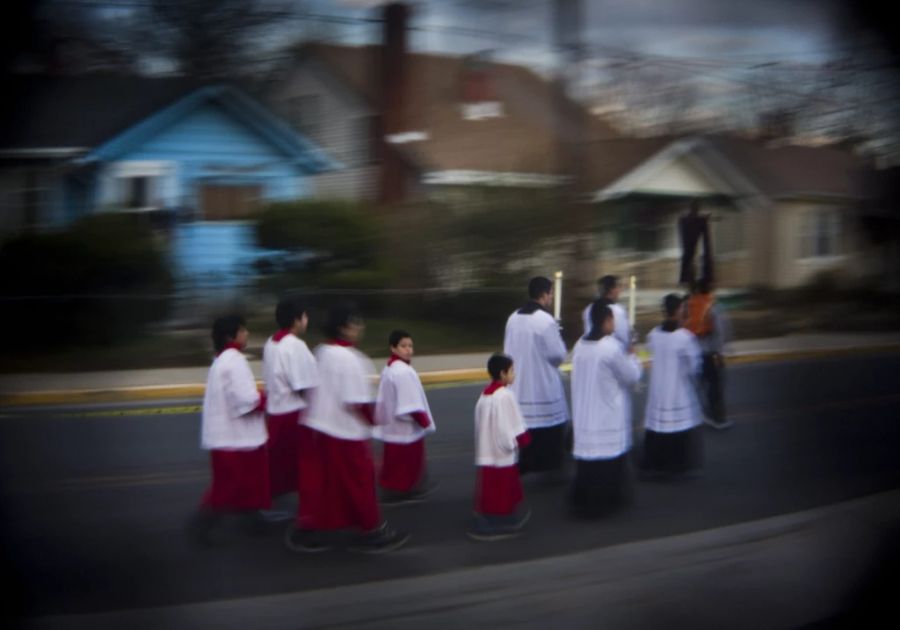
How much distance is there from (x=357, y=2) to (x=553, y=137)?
34.0 inches

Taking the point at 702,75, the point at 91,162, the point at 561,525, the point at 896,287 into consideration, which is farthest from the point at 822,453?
the point at 91,162

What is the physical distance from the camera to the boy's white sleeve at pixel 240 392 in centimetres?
333

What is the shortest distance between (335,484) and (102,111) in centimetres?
202

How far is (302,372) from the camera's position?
3295mm

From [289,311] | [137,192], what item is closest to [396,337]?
[289,311]

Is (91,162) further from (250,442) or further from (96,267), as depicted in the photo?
(250,442)

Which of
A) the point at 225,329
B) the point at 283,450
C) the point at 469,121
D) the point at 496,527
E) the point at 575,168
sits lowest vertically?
the point at 496,527

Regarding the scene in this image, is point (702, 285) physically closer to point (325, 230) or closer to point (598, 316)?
point (598, 316)

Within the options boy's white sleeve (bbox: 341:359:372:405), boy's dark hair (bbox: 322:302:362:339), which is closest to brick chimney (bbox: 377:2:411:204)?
boy's dark hair (bbox: 322:302:362:339)

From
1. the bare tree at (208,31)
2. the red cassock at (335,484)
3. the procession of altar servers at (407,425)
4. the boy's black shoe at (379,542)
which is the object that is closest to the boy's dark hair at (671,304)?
the procession of altar servers at (407,425)

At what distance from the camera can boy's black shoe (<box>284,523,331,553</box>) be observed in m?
3.73

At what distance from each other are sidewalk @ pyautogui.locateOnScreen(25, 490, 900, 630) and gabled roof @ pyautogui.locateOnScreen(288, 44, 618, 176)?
1161 mm

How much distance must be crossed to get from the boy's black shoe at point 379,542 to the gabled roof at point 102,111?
1850 millimetres

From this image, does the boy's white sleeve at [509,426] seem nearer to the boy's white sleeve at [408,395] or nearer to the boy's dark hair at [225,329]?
the boy's white sleeve at [408,395]
